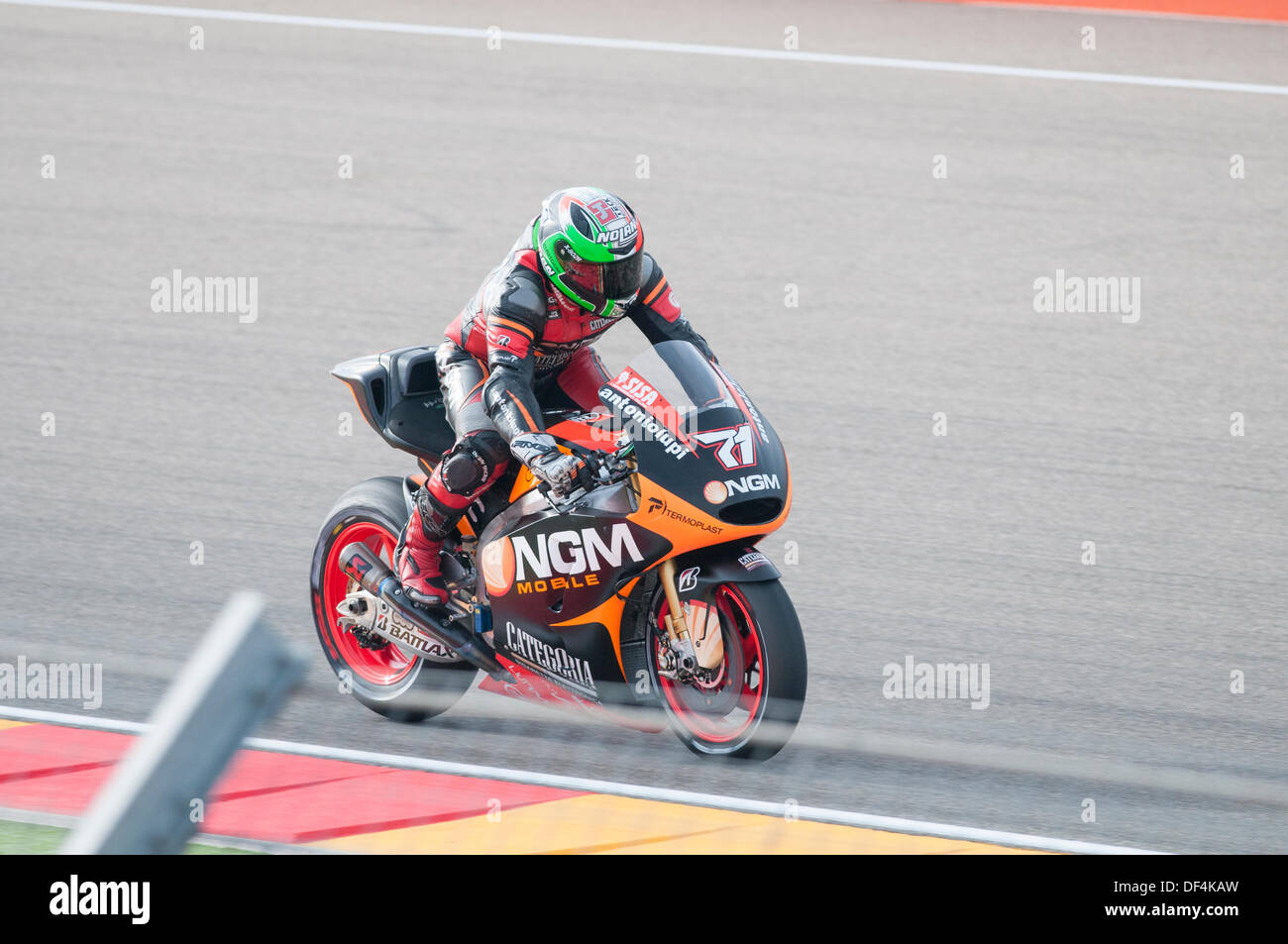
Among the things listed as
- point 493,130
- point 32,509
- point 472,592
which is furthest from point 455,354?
point 493,130

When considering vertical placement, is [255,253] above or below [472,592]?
above

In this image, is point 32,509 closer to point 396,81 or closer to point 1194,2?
point 396,81

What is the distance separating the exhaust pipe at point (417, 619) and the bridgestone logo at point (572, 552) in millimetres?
380

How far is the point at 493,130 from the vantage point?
1354 centimetres

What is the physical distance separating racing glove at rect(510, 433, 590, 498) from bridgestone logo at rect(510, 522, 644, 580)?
292 mm

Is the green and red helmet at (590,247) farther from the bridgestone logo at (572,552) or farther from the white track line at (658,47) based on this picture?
the white track line at (658,47)

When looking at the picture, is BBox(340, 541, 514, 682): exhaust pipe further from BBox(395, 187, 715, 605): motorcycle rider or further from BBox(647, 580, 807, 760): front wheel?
BBox(647, 580, 807, 760): front wheel

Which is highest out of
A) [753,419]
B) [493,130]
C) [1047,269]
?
[493,130]

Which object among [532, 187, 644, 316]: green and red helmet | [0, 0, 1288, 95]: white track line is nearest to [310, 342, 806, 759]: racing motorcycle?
[532, 187, 644, 316]: green and red helmet

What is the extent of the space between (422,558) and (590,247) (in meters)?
1.36

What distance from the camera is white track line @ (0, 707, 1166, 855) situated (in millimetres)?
5008

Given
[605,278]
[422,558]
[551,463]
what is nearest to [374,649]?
[422,558]

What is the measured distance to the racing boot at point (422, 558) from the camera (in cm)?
589

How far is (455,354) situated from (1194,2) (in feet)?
40.2
